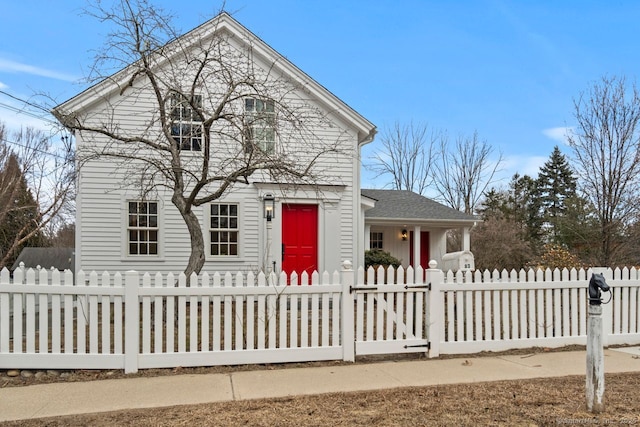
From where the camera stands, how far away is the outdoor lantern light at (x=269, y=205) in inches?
432

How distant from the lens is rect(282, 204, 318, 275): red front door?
448 inches

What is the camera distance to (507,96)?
19.5 metres

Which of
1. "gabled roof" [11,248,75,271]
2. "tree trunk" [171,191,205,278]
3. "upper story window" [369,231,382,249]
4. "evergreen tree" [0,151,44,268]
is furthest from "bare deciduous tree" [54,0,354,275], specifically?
"evergreen tree" [0,151,44,268]

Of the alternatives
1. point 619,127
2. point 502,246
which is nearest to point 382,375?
point 619,127

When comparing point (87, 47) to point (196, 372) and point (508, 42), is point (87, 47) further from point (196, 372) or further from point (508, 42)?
point (508, 42)

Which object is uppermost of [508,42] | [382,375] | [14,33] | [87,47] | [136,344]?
[508,42]

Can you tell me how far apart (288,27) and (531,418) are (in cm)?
1062

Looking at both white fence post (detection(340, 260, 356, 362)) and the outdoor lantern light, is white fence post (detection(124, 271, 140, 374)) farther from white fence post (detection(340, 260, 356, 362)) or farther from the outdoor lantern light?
the outdoor lantern light

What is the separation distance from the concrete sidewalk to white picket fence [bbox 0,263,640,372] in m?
0.28

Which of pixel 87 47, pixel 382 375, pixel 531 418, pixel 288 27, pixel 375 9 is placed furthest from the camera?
pixel 375 9

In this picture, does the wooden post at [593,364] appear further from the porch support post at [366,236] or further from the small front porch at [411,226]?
the porch support post at [366,236]

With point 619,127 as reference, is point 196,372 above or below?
below

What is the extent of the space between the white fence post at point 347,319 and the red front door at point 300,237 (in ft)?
20.1

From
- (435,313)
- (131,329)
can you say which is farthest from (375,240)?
(131,329)
